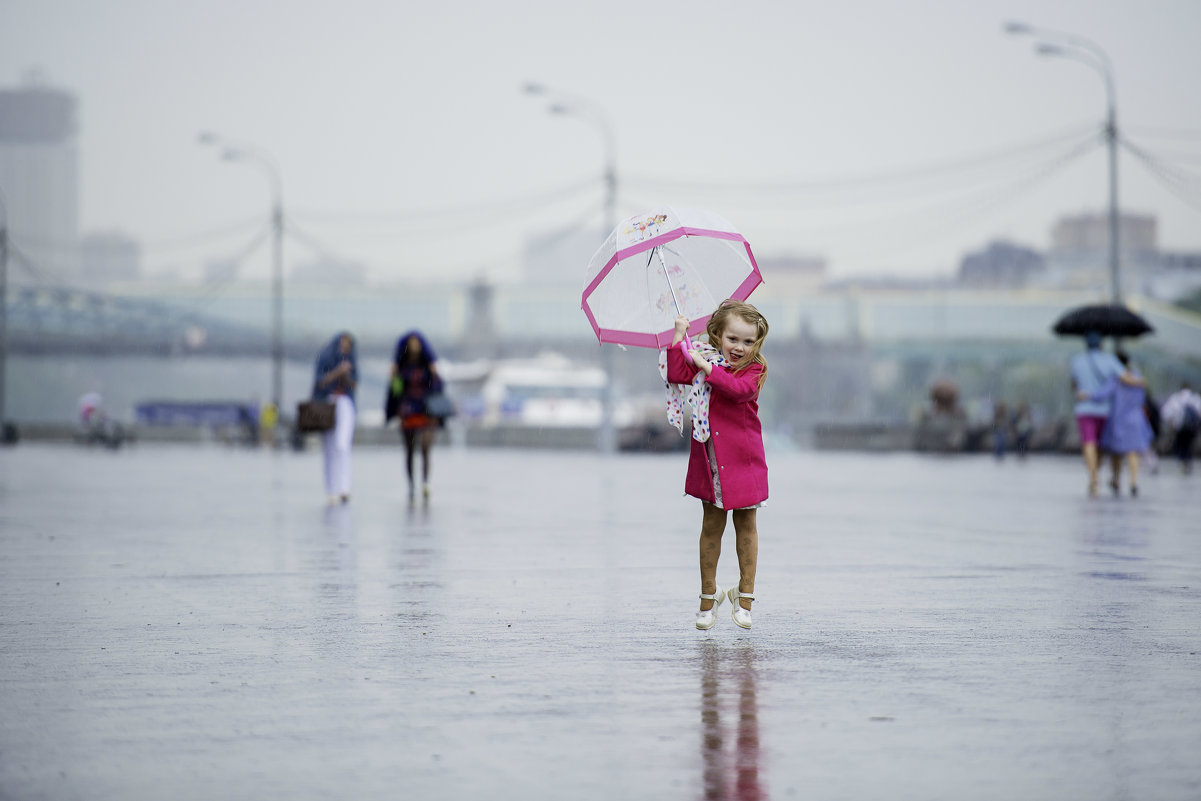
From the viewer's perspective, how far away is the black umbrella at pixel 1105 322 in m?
24.9

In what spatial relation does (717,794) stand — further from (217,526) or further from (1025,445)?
(1025,445)

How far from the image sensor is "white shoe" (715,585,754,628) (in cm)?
726

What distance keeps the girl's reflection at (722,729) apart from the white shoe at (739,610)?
18 centimetres

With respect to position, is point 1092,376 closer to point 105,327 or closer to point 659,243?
point 659,243

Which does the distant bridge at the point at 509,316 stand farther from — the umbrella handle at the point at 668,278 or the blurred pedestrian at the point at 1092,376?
the umbrella handle at the point at 668,278

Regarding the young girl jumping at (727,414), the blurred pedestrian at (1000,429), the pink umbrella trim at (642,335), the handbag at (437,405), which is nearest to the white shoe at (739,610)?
the young girl jumping at (727,414)

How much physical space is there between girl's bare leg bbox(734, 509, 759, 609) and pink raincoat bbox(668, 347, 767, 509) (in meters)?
0.15

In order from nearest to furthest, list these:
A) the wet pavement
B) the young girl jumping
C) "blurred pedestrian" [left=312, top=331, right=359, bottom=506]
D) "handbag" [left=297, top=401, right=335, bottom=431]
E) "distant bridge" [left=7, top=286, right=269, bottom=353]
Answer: the wet pavement
the young girl jumping
"handbag" [left=297, top=401, right=335, bottom=431]
"blurred pedestrian" [left=312, top=331, right=359, bottom=506]
"distant bridge" [left=7, top=286, right=269, bottom=353]

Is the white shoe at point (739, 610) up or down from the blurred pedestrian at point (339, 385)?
down

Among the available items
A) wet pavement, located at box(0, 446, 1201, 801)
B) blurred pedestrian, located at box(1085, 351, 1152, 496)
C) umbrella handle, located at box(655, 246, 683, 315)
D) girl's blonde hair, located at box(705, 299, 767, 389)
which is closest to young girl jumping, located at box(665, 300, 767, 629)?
girl's blonde hair, located at box(705, 299, 767, 389)

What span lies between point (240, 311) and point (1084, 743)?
5756 inches

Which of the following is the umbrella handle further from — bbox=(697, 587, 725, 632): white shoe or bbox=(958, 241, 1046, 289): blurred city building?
bbox=(958, 241, 1046, 289): blurred city building

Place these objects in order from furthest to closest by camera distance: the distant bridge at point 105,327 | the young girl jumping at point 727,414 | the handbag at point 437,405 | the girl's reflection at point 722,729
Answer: the distant bridge at point 105,327 < the handbag at point 437,405 < the young girl jumping at point 727,414 < the girl's reflection at point 722,729

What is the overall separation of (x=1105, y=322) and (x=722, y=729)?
21.0 metres
